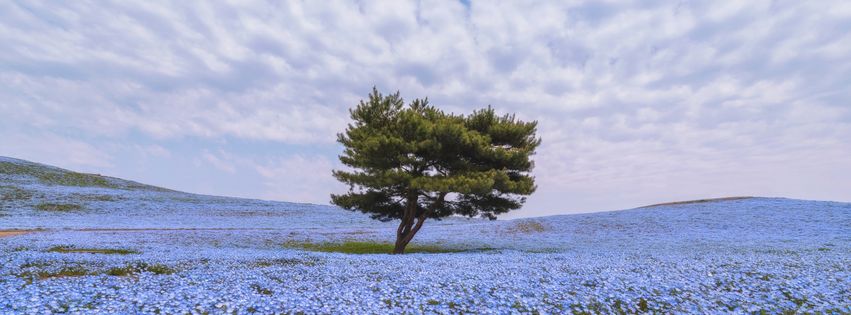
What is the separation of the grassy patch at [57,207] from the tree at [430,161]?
36.1m

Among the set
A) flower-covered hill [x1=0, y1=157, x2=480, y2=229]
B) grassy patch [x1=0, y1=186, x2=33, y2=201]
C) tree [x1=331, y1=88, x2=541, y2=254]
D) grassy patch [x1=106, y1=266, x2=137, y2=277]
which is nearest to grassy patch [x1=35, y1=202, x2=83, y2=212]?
flower-covered hill [x1=0, y1=157, x2=480, y2=229]

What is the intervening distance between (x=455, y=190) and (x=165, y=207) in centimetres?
4560

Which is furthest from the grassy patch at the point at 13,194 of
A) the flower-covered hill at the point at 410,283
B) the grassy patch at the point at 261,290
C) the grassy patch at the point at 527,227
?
the grassy patch at the point at 261,290

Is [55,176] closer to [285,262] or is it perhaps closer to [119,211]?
[119,211]

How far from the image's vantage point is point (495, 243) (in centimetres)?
3325

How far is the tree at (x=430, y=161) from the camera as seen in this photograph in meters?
24.0

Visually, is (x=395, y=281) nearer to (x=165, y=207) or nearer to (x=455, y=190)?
(x=455, y=190)

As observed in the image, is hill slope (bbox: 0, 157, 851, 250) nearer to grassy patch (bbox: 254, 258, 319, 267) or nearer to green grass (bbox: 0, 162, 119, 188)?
green grass (bbox: 0, 162, 119, 188)

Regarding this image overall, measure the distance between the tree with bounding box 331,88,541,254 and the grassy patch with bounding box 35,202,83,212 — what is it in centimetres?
3608

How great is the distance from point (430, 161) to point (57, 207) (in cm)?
4441

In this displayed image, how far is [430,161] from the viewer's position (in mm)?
26125

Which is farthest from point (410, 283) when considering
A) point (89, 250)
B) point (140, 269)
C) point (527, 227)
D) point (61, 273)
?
point (527, 227)


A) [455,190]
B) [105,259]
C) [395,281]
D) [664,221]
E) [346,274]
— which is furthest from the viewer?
[664,221]

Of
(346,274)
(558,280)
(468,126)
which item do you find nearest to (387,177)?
(468,126)
